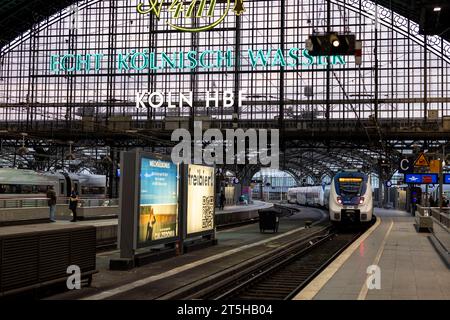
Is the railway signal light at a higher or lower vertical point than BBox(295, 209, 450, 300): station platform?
higher

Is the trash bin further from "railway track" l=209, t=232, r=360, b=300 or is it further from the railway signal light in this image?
the railway signal light

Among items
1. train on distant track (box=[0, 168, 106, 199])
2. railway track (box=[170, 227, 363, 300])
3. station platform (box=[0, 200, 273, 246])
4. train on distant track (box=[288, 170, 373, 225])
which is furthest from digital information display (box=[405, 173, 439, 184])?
train on distant track (box=[0, 168, 106, 199])

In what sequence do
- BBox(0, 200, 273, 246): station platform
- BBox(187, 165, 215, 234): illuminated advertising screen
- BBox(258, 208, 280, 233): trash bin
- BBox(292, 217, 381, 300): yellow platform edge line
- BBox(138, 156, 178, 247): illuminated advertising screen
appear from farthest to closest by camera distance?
1. BBox(258, 208, 280, 233): trash bin
2. BBox(187, 165, 215, 234): illuminated advertising screen
3. BBox(138, 156, 178, 247): illuminated advertising screen
4. BBox(0, 200, 273, 246): station platform
5. BBox(292, 217, 381, 300): yellow platform edge line

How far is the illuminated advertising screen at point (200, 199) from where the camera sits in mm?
18422

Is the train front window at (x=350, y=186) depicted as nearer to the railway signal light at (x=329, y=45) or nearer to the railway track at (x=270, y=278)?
the railway track at (x=270, y=278)

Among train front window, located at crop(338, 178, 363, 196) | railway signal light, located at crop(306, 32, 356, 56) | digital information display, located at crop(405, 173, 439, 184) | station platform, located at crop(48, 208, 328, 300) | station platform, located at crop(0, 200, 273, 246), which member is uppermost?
railway signal light, located at crop(306, 32, 356, 56)

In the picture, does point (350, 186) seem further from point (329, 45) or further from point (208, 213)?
point (329, 45)

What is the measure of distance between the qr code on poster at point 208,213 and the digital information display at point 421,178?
22.1 meters

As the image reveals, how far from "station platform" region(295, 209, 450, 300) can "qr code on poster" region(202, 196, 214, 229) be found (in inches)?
185

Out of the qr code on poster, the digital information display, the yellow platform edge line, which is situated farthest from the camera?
the digital information display

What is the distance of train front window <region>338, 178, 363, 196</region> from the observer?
32.8 m

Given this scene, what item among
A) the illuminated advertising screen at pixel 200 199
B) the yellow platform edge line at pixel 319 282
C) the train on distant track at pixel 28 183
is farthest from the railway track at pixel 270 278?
the train on distant track at pixel 28 183
